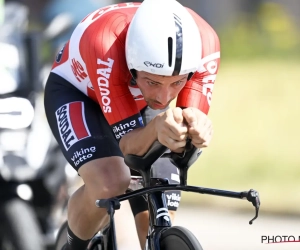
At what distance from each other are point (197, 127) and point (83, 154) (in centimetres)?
85

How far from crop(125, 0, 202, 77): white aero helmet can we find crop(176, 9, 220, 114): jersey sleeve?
20 cm

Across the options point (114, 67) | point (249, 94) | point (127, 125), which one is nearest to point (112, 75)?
point (114, 67)

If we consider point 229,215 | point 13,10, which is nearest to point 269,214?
point 229,215

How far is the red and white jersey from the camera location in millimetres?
3438

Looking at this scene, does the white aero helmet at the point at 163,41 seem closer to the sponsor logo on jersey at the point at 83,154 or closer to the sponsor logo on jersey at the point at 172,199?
the sponsor logo on jersey at the point at 83,154

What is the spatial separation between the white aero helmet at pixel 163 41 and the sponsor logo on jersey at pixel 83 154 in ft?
1.75

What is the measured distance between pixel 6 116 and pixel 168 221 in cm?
253

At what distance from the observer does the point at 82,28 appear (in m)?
3.87

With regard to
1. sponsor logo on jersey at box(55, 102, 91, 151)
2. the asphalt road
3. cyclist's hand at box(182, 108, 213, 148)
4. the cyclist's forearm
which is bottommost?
the asphalt road

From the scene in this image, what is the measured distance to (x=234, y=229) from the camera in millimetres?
6301

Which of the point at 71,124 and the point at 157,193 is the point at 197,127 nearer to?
the point at 157,193

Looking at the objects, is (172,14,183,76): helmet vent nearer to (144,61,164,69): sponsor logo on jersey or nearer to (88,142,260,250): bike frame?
(144,61,164,69): sponsor logo on jersey

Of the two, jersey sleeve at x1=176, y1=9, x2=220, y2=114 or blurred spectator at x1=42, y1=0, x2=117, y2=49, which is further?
blurred spectator at x1=42, y1=0, x2=117, y2=49

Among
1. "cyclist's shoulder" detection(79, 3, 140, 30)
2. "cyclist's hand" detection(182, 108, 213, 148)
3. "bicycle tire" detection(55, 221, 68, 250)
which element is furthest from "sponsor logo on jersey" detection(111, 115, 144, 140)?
"bicycle tire" detection(55, 221, 68, 250)
